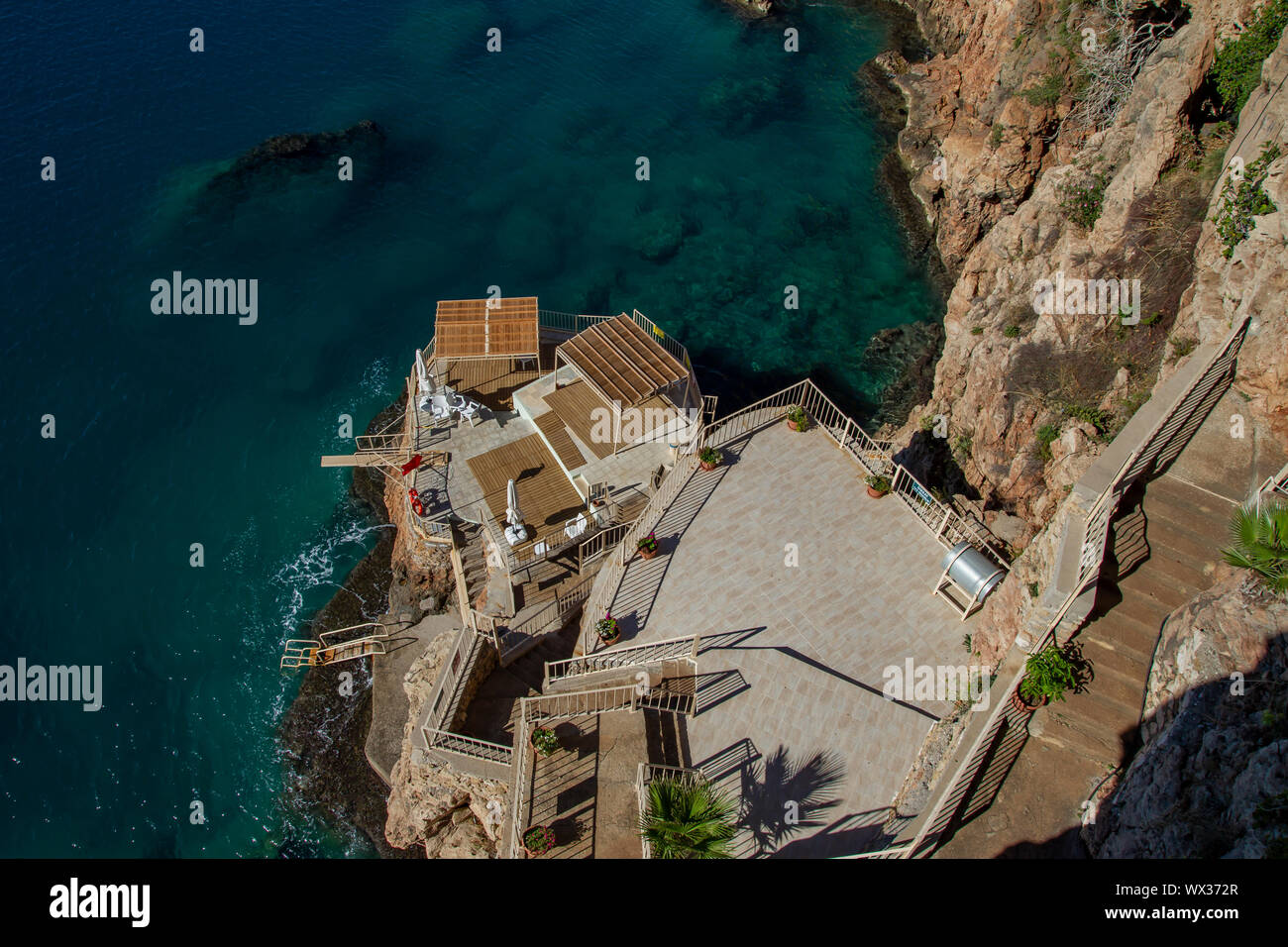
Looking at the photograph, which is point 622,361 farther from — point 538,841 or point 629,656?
point 538,841

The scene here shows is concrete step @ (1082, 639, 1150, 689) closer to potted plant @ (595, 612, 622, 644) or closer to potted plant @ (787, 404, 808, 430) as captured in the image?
potted plant @ (595, 612, 622, 644)

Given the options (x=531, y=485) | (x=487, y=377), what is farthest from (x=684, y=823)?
(x=487, y=377)

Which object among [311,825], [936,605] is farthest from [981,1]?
[311,825]

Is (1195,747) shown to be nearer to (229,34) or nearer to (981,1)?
(981,1)

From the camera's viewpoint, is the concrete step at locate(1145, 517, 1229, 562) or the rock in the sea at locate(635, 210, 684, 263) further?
the rock in the sea at locate(635, 210, 684, 263)

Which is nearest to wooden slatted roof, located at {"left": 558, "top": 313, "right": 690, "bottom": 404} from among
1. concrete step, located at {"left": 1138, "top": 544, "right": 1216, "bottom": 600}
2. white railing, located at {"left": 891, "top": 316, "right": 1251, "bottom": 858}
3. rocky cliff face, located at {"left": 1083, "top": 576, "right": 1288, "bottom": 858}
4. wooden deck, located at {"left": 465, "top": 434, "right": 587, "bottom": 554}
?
wooden deck, located at {"left": 465, "top": 434, "right": 587, "bottom": 554}

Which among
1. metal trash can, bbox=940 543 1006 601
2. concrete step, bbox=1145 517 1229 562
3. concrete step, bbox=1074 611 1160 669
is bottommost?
concrete step, bbox=1074 611 1160 669

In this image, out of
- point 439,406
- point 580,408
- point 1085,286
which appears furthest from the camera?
point 580,408
